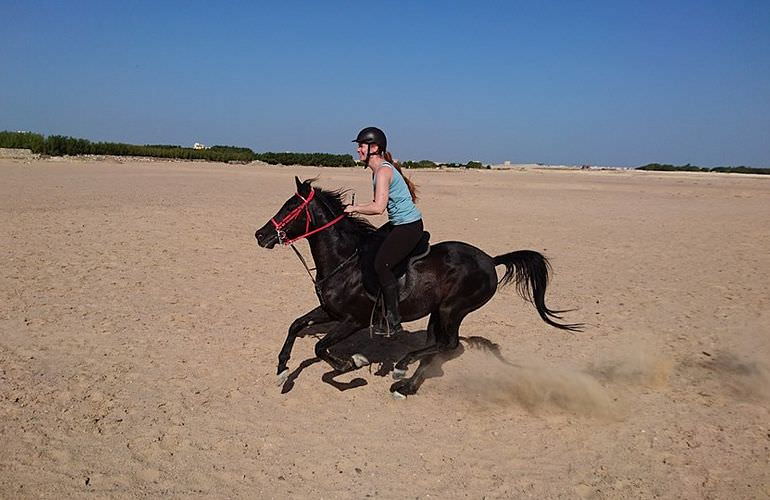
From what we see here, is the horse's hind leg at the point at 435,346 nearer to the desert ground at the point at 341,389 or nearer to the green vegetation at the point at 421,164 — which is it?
the desert ground at the point at 341,389

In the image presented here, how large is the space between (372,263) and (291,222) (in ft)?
3.34

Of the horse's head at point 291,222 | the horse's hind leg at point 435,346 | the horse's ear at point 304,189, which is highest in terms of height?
the horse's ear at point 304,189

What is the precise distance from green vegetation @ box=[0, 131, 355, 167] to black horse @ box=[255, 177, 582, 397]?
153ft

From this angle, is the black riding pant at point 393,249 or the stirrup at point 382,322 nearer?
the black riding pant at point 393,249

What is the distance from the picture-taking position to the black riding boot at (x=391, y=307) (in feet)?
21.9

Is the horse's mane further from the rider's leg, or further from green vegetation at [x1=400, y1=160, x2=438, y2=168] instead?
green vegetation at [x1=400, y1=160, x2=438, y2=168]

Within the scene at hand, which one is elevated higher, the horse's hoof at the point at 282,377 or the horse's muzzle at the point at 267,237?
the horse's muzzle at the point at 267,237

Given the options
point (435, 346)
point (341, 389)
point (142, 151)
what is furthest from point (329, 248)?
point (142, 151)

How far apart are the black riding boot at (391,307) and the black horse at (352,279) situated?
0.51 ft

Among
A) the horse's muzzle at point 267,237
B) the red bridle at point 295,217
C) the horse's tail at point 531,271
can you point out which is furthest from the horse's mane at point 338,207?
the horse's tail at point 531,271

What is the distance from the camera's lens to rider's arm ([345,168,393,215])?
6.20 m

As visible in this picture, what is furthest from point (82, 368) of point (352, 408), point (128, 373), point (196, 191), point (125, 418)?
point (196, 191)

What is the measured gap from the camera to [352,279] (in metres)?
6.81

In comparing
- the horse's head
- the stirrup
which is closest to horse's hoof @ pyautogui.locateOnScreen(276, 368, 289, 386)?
the stirrup
